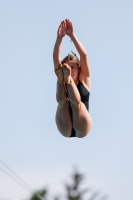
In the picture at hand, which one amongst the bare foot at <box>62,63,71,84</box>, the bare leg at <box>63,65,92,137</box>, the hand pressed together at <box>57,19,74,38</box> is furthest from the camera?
the hand pressed together at <box>57,19,74,38</box>

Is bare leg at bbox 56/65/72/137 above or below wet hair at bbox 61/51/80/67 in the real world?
below

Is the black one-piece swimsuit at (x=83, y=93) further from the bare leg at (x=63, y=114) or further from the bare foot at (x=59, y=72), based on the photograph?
the bare foot at (x=59, y=72)

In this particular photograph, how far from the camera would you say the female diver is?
42.9ft

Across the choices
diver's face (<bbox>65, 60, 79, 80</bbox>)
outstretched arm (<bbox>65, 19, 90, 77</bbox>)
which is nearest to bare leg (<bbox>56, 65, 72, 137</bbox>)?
diver's face (<bbox>65, 60, 79, 80</bbox>)

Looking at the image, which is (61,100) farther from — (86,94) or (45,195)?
(45,195)

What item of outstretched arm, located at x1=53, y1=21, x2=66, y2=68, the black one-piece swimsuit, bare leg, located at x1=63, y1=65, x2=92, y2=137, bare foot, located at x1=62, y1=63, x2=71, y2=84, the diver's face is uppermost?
outstretched arm, located at x1=53, y1=21, x2=66, y2=68

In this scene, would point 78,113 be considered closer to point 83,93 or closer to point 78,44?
point 83,93

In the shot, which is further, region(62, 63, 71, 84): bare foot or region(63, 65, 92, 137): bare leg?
region(63, 65, 92, 137): bare leg

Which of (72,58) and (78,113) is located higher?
(72,58)

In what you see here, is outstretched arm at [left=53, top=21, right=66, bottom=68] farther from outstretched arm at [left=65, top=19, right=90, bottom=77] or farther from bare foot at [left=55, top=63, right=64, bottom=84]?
bare foot at [left=55, top=63, right=64, bottom=84]

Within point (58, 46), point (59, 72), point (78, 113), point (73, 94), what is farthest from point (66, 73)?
point (78, 113)

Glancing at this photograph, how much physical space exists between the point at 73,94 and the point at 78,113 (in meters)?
0.52

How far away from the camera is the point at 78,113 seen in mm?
13344

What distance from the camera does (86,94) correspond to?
534 inches
